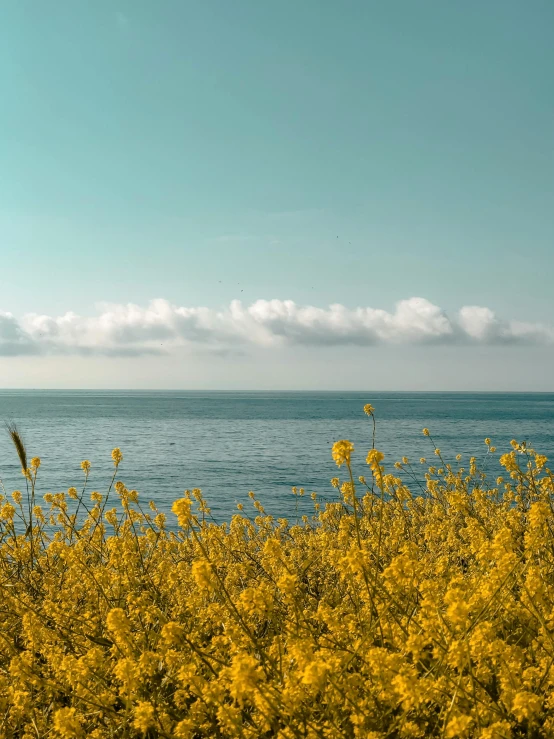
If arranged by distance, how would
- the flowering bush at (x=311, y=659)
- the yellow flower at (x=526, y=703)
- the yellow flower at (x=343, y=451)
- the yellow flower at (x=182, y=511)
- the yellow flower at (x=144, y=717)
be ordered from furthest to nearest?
the yellow flower at (x=343, y=451)
the yellow flower at (x=182, y=511)
the yellow flower at (x=144, y=717)
the flowering bush at (x=311, y=659)
the yellow flower at (x=526, y=703)

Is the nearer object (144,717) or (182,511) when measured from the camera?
(144,717)

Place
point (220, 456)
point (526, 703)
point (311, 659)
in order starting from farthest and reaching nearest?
point (220, 456) → point (311, 659) → point (526, 703)

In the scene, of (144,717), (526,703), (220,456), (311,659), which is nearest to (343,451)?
(311,659)

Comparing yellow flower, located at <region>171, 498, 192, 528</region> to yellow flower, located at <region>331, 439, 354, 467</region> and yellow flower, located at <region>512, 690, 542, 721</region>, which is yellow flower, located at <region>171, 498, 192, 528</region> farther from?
yellow flower, located at <region>512, 690, 542, 721</region>

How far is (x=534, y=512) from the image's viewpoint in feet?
10.9

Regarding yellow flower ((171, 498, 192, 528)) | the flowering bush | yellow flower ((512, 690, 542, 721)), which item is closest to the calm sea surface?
the flowering bush

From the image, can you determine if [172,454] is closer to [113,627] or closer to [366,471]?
[366,471]

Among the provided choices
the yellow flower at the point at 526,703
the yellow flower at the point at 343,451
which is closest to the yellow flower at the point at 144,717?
the yellow flower at the point at 343,451

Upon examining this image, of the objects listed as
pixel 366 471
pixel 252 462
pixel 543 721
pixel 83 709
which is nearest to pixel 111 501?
pixel 366 471

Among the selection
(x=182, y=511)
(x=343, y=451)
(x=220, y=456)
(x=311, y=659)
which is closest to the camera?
(x=311, y=659)

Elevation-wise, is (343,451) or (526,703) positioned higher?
(343,451)

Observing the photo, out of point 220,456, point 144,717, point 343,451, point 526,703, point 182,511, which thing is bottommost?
point 220,456

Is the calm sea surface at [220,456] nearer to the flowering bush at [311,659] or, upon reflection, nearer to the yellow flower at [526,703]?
the flowering bush at [311,659]

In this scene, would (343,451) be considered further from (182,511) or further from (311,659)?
(311,659)
